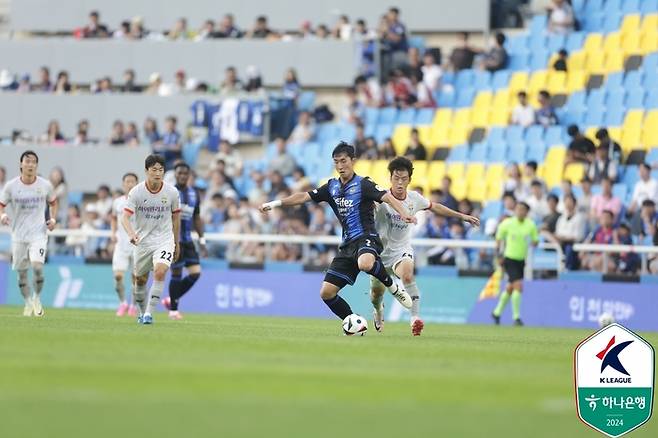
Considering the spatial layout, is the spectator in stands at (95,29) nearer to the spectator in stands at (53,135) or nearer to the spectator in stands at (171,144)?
the spectator in stands at (53,135)

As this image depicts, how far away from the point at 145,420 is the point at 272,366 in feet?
13.7

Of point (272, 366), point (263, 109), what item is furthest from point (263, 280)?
point (272, 366)

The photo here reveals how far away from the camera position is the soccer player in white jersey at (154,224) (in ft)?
68.9

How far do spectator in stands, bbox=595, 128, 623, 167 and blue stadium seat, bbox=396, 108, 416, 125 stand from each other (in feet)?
21.1

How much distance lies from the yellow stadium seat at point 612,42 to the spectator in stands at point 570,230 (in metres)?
6.38

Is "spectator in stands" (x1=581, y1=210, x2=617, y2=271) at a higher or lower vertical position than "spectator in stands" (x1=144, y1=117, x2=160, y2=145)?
lower

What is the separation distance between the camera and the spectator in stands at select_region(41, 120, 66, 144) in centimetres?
3853

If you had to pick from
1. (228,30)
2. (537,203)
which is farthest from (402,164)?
(228,30)

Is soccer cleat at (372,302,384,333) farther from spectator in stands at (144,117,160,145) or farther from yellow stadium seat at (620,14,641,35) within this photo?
spectator in stands at (144,117,160,145)

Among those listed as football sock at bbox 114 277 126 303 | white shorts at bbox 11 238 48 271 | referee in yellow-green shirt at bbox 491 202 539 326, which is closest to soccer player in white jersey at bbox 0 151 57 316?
white shorts at bbox 11 238 48 271

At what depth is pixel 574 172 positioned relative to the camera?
3156cm

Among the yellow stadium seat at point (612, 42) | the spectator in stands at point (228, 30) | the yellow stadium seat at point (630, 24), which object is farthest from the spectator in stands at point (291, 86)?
the yellow stadium seat at point (630, 24)

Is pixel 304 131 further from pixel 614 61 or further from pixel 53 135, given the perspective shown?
pixel 614 61

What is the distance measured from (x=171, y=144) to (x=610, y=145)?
440 inches
